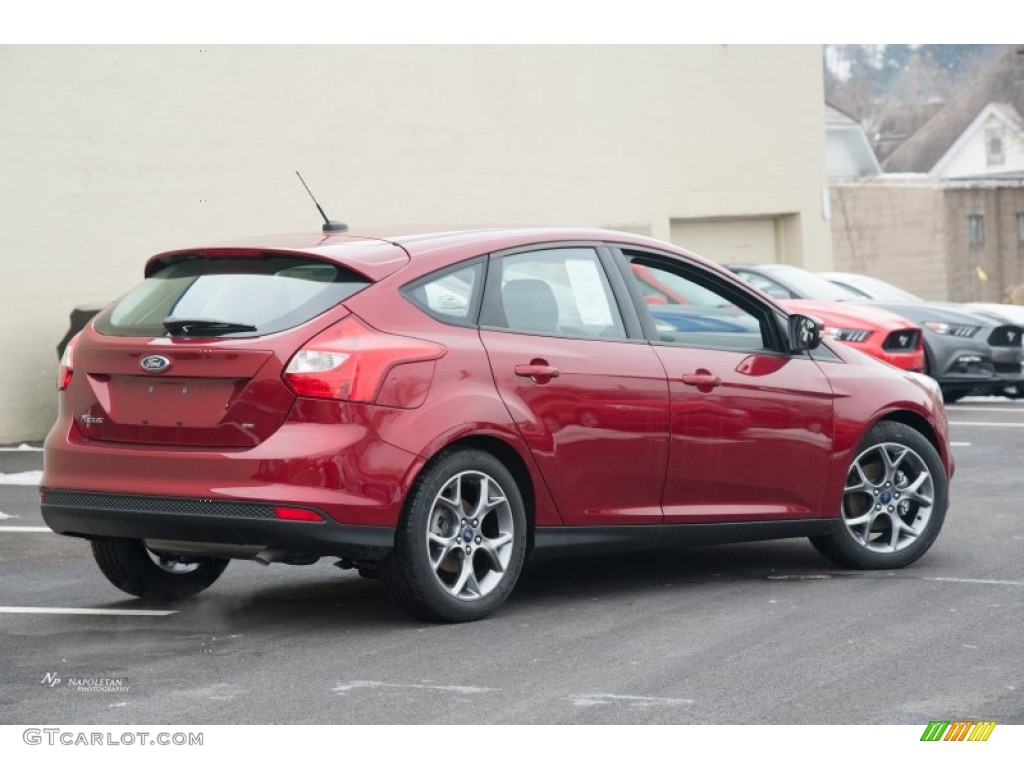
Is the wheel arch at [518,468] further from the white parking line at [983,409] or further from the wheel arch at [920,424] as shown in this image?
the white parking line at [983,409]

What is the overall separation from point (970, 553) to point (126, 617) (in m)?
4.10

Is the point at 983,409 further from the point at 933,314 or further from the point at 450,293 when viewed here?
the point at 450,293

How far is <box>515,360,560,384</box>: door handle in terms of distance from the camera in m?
6.90

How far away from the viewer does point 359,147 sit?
18859 mm

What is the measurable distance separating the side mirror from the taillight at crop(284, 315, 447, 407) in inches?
89.7

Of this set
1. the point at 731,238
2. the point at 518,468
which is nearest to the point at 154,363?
the point at 518,468

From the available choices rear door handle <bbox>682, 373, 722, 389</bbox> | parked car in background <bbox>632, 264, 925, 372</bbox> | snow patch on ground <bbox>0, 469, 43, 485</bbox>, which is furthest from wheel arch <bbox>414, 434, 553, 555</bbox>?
parked car in background <bbox>632, 264, 925, 372</bbox>

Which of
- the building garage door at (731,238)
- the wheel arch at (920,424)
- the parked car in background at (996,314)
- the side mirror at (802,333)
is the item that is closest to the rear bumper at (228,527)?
the side mirror at (802,333)

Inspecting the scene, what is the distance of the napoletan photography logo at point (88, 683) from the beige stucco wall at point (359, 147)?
10.1m

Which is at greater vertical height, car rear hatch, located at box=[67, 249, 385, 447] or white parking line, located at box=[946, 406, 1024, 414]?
car rear hatch, located at box=[67, 249, 385, 447]

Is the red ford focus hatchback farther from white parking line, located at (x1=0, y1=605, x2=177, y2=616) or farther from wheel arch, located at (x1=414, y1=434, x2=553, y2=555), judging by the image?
white parking line, located at (x1=0, y1=605, x2=177, y2=616)

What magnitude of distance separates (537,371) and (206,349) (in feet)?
4.35

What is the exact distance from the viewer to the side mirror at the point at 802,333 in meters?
8.01
